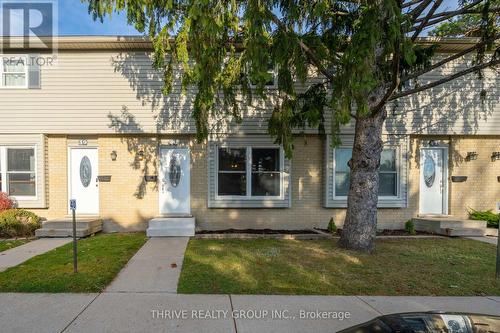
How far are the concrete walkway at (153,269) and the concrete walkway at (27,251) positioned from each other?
217 centimetres

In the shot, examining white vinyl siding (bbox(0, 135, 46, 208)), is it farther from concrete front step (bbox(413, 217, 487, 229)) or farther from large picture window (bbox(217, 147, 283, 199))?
concrete front step (bbox(413, 217, 487, 229))

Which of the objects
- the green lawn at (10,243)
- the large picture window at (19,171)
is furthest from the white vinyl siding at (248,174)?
the large picture window at (19,171)

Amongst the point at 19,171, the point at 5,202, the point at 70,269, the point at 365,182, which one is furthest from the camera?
the point at 19,171

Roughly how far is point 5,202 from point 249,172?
23.0 ft

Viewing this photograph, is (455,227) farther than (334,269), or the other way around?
(455,227)

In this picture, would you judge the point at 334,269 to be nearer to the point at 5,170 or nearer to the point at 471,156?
the point at 471,156

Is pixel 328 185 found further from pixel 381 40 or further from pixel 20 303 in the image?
pixel 20 303

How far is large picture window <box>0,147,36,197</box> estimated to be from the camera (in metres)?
10.2

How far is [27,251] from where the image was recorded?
769 cm

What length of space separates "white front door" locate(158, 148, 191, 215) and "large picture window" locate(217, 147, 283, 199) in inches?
40.5

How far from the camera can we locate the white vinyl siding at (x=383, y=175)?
10438 millimetres


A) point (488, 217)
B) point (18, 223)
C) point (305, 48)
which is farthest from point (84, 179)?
point (488, 217)

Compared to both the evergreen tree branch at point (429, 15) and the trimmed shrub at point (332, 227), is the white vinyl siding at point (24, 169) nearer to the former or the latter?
the trimmed shrub at point (332, 227)

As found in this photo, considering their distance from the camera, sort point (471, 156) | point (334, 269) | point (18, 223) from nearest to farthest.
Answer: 1. point (334, 269)
2. point (18, 223)
3. point (471, 156)
